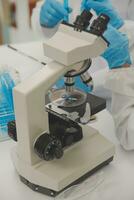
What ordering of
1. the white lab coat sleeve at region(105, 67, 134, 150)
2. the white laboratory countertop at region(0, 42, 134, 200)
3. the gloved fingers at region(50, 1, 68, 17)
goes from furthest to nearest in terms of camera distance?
the gloved fingers at region(50, 1, 68, 17)
the white lab coat sleeve at region(105, 67, 134, 150)
the white laboratory countertop at region(0, 42, 134, 200)

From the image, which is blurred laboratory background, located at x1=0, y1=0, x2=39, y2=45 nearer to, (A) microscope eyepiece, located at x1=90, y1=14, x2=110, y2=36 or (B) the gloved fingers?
(B) the gloved fingers

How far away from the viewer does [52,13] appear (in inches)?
56.1

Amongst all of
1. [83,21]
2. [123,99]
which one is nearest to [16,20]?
[123,99]

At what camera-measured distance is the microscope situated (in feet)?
2.43

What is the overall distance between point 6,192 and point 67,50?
44 cm

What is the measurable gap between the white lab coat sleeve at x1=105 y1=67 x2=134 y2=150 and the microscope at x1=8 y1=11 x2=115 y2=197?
110 mm

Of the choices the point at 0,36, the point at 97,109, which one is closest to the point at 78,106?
the point at 97,109

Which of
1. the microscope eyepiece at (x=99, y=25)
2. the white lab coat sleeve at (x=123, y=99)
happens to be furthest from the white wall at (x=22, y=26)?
the microscope eyepiece at (x=99, y=25)

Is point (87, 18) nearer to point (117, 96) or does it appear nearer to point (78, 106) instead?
point (78, 106)

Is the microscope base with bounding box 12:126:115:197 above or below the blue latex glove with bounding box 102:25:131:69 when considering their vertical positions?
below

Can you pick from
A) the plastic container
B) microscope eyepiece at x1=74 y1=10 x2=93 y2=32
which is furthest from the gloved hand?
microscope eyepiece at x1=74 y1=10 x2=93 y2=32

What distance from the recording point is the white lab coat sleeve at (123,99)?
1003mm

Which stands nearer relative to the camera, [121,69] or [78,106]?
[78,106]

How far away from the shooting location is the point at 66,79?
81 centimetres
